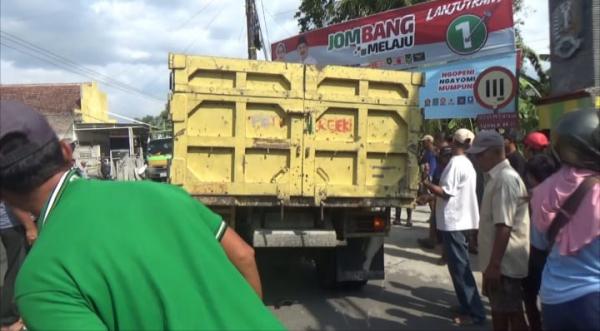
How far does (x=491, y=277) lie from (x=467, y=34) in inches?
239

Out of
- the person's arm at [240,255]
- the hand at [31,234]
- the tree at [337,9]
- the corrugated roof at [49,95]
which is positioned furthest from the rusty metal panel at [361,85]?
the corrugated roof at [49,95]

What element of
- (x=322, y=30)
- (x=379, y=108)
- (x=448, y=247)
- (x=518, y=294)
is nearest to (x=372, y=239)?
(x=448, y=247)

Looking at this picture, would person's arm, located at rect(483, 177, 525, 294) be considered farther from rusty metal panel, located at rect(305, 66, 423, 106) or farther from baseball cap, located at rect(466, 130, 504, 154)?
rusty metal panel, located at rect(305, 66, 423, 106)

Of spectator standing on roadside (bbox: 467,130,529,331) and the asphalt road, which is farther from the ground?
spectator standing on roadside (bbox: 467,130,529,331)

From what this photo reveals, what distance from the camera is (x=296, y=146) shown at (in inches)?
218

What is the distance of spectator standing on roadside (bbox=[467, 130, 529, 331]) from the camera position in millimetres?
3871

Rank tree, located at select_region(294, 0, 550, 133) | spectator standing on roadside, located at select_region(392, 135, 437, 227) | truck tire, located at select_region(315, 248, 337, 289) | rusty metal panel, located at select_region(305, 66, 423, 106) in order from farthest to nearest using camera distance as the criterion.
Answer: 1. tree, located at select_region(294, 0, 550, 133)
2. spectator standing on roadside, located at select_region(392, 135, 437, 227)
3. truck tire, located at select_region(315, 248, 337, 289)
4. rusty metal panel, located at select_region(305, 66, 423, 106)

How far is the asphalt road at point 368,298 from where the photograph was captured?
5.43 metres

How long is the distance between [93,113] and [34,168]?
38.5 m

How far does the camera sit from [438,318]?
5.55 m

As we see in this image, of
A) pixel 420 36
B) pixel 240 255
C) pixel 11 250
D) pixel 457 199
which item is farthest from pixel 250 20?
pixel 240 255

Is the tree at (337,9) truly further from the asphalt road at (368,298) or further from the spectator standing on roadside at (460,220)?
the spectator standing on roadside at (460,220)

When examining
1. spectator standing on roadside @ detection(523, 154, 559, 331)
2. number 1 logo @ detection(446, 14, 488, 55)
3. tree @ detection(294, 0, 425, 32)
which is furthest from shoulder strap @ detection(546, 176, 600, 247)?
tree @ detection(294, 0, 425, 32)

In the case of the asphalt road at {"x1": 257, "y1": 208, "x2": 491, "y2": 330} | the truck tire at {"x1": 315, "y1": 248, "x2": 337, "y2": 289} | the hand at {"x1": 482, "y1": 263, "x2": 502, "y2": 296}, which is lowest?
the asphalt road at {"x1": 257, "y1": 208, "x2": 491, "y2": 330}
